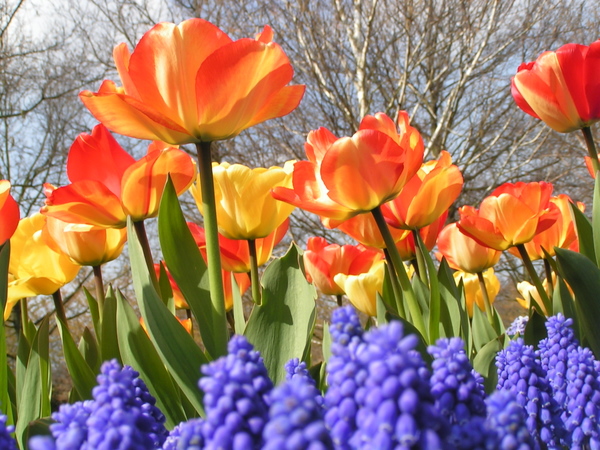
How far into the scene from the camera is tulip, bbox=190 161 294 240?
2.95 ft

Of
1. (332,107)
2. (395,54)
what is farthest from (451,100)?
(332,107)

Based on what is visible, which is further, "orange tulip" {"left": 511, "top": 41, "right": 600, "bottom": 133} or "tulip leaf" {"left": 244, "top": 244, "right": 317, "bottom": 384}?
"orange tulip" {"left": 511, "top": 41, "right": 600, "bottom": 133}

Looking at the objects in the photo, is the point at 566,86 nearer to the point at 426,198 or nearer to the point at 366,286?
the point at 426,198

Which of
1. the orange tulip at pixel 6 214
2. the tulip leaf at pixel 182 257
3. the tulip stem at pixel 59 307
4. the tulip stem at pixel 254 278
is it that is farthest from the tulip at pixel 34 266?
the tulip leaf at pixel 182 257

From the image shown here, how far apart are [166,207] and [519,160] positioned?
8.05 m

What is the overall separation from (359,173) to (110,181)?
33cm

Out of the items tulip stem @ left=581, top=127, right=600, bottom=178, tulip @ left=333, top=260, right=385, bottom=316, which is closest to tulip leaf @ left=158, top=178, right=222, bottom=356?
tulip @ left=333, top=260, right=385, bottom=316

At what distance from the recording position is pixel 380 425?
0.20 metres

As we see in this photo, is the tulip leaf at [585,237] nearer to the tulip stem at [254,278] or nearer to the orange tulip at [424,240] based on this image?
the orange tulip at [424,240]

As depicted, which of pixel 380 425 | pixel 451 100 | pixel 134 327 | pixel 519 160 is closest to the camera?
pixel 380 425

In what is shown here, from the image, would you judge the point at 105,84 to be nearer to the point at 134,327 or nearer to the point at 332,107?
the point at 134,327

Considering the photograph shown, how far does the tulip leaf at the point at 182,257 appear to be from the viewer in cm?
61

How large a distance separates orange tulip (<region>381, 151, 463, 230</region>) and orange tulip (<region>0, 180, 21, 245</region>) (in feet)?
1.73

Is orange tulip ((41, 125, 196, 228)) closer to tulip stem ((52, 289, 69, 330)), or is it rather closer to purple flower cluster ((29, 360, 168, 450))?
tulip stem ((52, 289, 69, 330))
